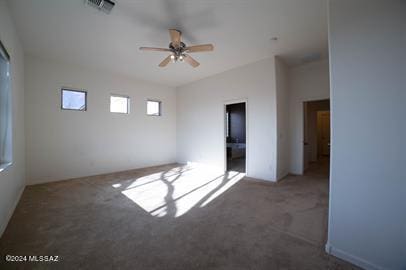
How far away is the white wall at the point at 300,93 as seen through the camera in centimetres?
450

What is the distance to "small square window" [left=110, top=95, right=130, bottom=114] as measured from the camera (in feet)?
17.3

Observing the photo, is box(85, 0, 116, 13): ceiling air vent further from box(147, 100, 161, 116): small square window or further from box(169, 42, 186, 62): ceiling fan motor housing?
box(147, 100, 161, 116): small square window

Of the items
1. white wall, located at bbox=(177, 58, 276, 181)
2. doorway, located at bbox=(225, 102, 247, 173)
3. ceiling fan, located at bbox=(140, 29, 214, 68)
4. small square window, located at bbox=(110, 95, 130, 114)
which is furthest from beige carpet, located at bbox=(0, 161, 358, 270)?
doorway, located at bbox=(225, 102, 247, 173)

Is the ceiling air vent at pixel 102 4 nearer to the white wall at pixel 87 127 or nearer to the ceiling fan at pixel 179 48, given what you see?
the ceiling fan at pixel 179 48

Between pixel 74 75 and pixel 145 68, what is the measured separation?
190 centimetres

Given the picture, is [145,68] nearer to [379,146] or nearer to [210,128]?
[210,128]

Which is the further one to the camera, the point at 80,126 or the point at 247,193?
the point at 80,126

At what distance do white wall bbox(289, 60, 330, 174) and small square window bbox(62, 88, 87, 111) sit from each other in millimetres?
6057

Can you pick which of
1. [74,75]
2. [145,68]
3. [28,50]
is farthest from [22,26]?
[145,68]

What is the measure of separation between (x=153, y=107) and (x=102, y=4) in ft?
13.6

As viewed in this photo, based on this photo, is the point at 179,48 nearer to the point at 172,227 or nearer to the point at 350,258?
the point at 172,227

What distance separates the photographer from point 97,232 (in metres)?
2.10

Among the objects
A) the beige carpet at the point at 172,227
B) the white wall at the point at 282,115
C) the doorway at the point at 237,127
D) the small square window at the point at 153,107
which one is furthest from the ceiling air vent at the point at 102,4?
the doorway at the point at 237,127

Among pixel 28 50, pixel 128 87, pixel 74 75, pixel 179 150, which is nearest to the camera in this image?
pixel 28 50
